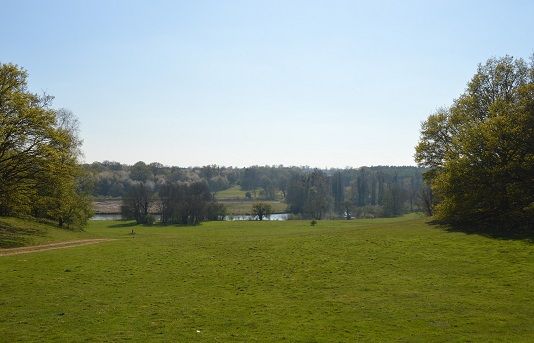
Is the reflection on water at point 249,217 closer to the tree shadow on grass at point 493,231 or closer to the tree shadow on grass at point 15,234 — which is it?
the tree shadow on grass at point 15,234

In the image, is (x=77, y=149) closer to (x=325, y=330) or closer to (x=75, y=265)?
(x=75, y=265)

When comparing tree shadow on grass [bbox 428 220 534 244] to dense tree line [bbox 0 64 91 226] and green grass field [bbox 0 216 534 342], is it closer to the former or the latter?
green grass field [bbox 0 216 534 342]

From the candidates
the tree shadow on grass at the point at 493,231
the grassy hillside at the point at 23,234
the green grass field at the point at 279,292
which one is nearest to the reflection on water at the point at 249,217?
the grassy hillside at the point at 23,234

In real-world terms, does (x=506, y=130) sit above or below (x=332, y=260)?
above

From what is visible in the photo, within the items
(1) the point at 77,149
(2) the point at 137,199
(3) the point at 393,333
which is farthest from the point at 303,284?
(2) the point at 137,199

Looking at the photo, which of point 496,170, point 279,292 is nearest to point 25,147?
point 279,292

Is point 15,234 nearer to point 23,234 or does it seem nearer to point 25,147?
point 23,234

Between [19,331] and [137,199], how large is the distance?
110304 mm

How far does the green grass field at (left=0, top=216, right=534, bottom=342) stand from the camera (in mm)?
16703

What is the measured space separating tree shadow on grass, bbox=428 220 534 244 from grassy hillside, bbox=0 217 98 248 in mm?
37425

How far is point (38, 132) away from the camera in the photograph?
1555 inches

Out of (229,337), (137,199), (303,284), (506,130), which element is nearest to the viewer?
(229,337)

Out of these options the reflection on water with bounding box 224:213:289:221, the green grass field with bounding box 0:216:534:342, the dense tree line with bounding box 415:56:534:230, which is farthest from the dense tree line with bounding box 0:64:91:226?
the reflection on water with bounding box 224:213:289:221

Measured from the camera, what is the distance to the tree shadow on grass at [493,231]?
33.6m
